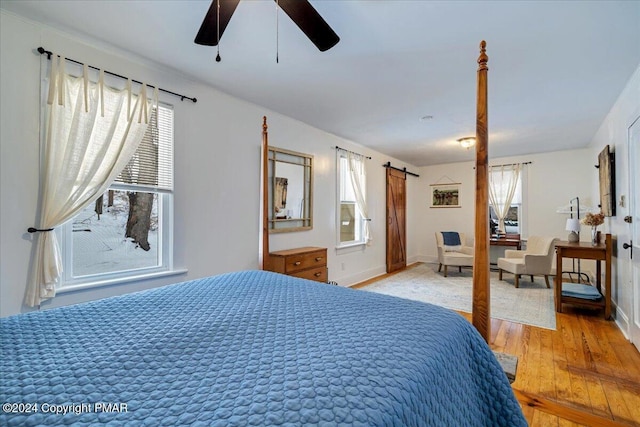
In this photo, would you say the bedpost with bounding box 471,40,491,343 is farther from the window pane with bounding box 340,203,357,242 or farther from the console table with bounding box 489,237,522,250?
the console table with bounding box 489,237,522,250

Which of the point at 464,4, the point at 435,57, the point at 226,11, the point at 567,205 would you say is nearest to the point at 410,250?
the point at 567,205

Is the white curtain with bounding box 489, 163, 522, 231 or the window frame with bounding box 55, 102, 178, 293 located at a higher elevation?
the white curtain with bounding box 489, 163, 522, 231

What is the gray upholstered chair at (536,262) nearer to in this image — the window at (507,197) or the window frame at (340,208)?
the window at (507,197)

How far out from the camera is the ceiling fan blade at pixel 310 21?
1.41 metres

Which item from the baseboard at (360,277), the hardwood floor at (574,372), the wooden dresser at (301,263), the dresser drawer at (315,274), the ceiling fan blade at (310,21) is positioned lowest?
the hardwood floor at (574,372)

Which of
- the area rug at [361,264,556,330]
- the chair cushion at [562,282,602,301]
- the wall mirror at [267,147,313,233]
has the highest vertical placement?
the wall mirror at [267,147,313,233]

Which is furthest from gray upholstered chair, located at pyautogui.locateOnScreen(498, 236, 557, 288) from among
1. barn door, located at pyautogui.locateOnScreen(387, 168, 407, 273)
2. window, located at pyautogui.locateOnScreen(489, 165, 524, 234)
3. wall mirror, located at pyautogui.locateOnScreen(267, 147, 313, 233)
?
wall mirror, located at pyautogui.locateOnScreen(267, 147, 313, 233)

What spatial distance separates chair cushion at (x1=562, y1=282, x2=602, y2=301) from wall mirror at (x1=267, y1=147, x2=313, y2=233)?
3327 millimetres

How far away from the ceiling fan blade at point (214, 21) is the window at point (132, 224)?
3.64 feet

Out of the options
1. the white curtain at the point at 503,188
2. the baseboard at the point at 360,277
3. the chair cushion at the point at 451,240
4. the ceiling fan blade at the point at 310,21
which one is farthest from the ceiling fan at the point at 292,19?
the white curtain at the point at 503,188

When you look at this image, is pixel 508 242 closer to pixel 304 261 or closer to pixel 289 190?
pixel 304 261

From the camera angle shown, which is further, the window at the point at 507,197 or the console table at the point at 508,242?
the window at the point at 507,197

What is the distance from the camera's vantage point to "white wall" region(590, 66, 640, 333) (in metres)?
2.65

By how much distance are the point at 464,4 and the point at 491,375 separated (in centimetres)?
196
